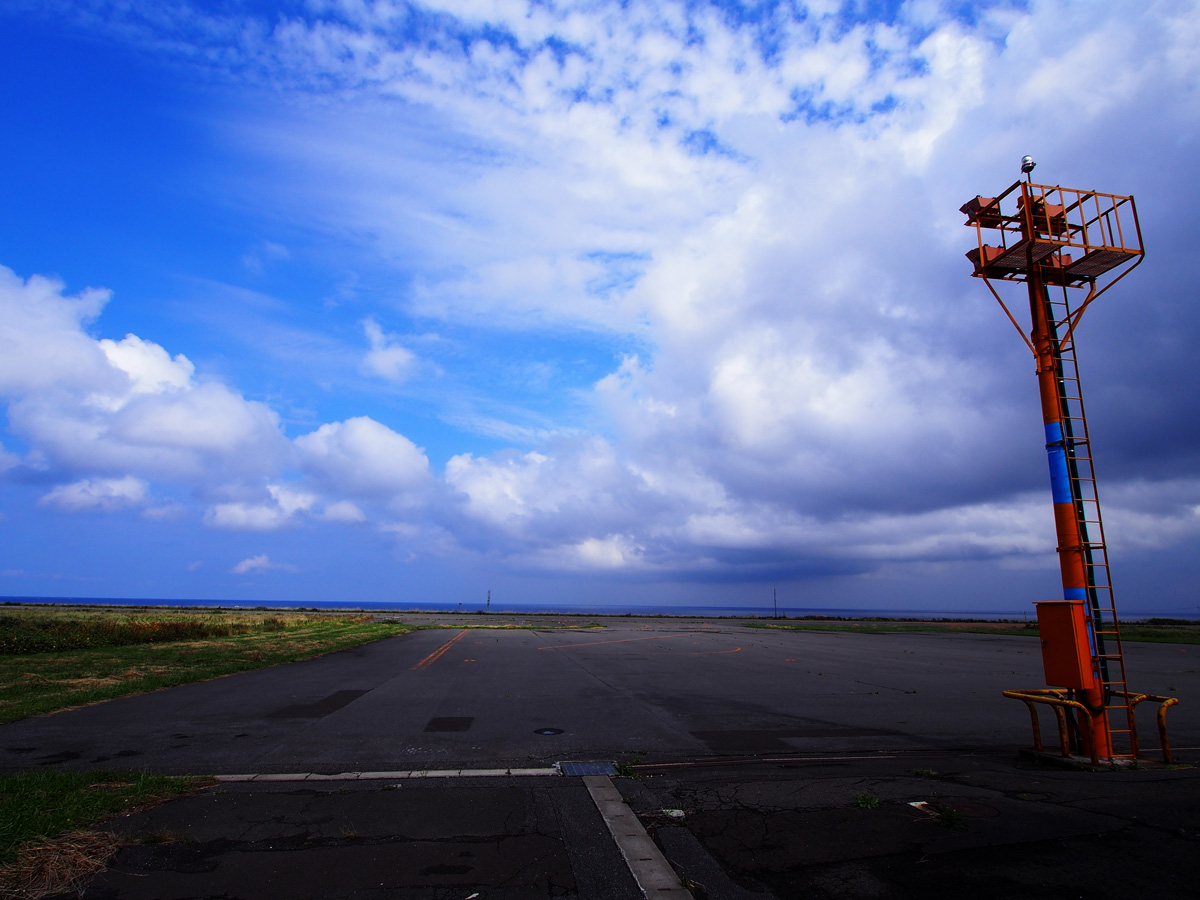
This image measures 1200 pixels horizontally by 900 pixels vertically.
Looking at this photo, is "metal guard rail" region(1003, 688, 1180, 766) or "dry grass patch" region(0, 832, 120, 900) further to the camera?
"metal guard rail" region(1003, 688, 1180, 766)

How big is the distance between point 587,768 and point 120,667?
639 inches

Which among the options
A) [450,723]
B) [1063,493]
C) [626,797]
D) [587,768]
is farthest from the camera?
[450,723]

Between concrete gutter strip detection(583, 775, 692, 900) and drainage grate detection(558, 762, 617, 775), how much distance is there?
0.57m

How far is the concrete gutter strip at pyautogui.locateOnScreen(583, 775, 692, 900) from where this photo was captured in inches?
183

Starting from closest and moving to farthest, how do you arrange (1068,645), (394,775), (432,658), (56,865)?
(56,865) < (394,775) < (1068,645) < (432,658)

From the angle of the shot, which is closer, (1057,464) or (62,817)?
(62,817)

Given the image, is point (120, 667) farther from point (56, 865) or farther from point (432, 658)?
point (56, 865)

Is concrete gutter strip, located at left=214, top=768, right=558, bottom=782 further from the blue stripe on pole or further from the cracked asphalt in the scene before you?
the blue stripe on pole

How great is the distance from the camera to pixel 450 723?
10.9 metres

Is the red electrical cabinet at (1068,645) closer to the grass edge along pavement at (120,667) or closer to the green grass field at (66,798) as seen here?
the green grass field at (66,798)

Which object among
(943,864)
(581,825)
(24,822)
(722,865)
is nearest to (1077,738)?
(943,864)

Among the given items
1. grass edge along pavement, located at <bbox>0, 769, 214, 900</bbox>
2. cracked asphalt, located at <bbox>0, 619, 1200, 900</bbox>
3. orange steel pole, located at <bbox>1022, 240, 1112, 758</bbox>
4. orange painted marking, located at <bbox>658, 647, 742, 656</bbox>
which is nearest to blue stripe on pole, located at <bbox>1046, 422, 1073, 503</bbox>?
orange steel pole, located at <bbox>1022, 240, 1112, 758</bbox>

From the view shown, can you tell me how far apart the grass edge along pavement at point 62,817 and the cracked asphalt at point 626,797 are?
249mm

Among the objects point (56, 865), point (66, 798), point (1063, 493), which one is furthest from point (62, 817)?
point (1063, 493)
